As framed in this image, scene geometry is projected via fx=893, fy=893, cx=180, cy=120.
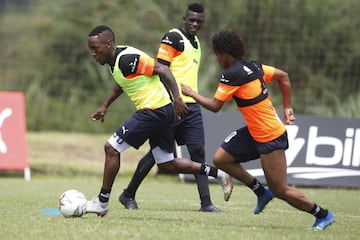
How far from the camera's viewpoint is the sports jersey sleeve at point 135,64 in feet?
30.0

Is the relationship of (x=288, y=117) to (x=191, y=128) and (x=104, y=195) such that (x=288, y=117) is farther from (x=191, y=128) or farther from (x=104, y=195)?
(x=104, y=195)

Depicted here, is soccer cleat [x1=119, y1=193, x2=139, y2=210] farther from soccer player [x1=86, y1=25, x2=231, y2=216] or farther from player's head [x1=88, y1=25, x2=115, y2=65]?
player's head [x1=88, y1=25, x2=115, y2=65]

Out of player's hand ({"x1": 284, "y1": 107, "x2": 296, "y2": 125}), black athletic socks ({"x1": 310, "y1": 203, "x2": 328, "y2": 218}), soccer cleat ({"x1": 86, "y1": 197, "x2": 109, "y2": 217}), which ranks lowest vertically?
soccer cleat ({"x1": 86, "y1": 197, "x2": 109, "y2": 217})

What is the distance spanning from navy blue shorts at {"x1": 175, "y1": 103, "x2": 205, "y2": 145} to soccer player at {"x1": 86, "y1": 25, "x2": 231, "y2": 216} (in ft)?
3.55

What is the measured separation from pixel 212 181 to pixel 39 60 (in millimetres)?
6864

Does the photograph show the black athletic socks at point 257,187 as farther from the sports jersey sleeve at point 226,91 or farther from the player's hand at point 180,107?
the sports jersey sleeve at point 226,91

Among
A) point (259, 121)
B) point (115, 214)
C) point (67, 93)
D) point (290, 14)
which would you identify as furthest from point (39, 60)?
point (259, 121)

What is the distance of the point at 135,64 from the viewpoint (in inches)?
360

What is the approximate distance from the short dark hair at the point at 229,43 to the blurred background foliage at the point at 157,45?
10574 mm

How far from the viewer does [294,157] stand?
15469mm

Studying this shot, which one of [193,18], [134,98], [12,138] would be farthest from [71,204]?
[12,138]

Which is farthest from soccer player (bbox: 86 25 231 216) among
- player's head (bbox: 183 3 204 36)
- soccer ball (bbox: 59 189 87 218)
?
player's head (bbox: 183 3 204 36)

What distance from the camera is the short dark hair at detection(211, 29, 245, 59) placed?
847 cm

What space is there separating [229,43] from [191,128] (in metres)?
2.43
